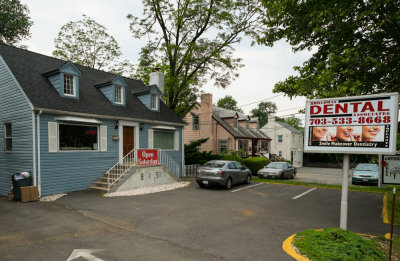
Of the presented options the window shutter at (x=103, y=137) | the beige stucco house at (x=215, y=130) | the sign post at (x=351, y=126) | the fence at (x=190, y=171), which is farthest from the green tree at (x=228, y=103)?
the sign post at (x=351, y=126)

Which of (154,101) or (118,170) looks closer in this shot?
(118,170)

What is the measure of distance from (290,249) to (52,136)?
11057 millimetres

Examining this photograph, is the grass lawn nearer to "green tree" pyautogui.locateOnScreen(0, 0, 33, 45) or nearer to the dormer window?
the dormer window

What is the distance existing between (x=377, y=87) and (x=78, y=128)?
1349cm

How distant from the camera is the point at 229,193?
12.8 meters

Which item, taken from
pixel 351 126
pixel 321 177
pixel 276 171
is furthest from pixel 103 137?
pixel 321 177

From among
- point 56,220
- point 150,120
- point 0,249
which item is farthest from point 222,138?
point 0,249

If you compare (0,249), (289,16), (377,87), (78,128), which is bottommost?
(0,249)

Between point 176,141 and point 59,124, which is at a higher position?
point 59,124

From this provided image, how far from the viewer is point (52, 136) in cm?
1148

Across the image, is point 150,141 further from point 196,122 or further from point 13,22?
point 13,22

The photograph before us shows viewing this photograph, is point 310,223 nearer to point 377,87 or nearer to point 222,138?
point 377,87

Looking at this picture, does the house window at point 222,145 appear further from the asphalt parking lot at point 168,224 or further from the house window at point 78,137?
the house window at point 78,137

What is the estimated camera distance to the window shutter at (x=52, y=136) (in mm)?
11391
